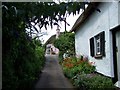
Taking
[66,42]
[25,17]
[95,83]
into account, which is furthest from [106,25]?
[66,42]

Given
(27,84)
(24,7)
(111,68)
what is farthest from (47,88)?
(24,7)

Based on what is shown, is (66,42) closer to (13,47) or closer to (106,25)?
(106,25)

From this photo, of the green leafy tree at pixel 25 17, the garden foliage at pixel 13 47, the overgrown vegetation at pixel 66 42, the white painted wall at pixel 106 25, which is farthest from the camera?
the overgrown vegetation at pixel 66 42

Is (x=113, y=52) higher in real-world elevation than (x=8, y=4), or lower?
lower

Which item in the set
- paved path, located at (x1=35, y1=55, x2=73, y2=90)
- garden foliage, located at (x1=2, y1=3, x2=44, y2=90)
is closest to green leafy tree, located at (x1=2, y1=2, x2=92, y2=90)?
garden foliage, located at (x1=2, y1=3, x2=44, y2=90)

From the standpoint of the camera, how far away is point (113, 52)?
12000 mm

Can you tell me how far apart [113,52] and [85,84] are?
8.04 ft

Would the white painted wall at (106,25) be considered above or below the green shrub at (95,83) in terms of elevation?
above

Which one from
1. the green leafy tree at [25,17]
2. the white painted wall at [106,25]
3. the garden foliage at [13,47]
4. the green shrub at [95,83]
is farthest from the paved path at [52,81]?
the green leafy tree at [25,17]

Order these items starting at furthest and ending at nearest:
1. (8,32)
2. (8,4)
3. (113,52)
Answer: (113,52) → (8,32) → (8,4)

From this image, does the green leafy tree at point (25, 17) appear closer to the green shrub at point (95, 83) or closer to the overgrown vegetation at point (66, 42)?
the green shrub at point (95, 83)

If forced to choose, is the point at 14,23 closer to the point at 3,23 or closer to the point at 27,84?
the point at 3,23

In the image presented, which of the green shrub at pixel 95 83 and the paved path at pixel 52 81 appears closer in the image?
the green shrub at pixel 95 83

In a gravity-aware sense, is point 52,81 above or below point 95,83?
below
